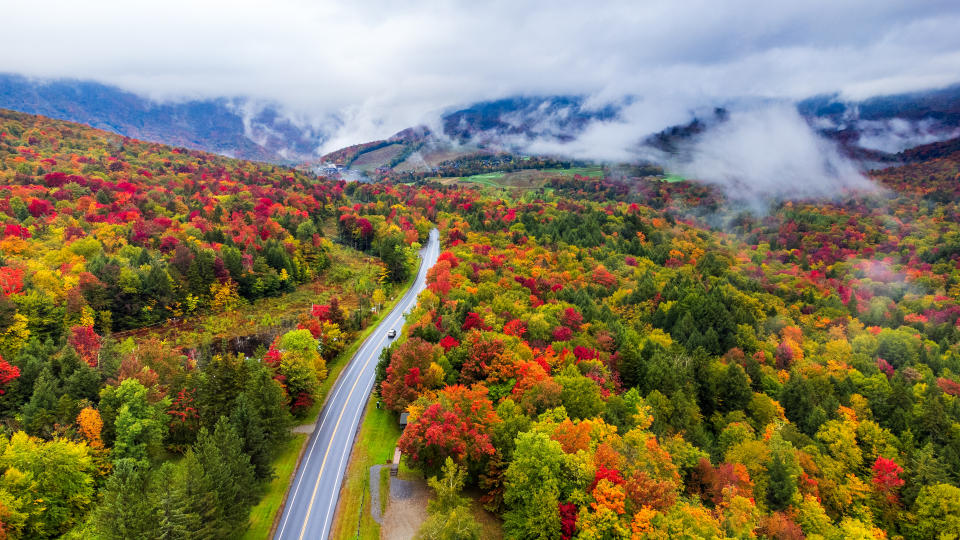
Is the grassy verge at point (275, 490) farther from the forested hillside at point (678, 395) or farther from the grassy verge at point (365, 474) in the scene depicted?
the forested hillside at point (678, 395)

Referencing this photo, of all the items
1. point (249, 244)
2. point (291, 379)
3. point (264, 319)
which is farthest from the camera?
point (249, 244)

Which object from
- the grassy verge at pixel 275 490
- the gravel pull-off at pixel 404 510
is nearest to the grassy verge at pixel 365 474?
the gravel pull-off at pixel 404 510

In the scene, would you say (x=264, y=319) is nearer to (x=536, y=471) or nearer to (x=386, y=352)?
(x=386, y=352)

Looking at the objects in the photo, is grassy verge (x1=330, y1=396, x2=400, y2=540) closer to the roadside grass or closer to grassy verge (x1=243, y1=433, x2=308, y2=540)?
the roadside grass

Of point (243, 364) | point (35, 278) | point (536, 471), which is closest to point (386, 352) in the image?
point (243, 364)

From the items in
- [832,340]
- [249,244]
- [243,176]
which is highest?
[243,176]

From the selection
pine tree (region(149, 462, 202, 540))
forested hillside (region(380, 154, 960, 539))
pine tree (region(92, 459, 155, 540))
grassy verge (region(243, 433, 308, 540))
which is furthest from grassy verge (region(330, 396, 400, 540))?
pine tree (region(92, 459, 155, 540))
